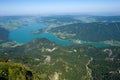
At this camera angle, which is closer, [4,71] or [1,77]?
[1,77]

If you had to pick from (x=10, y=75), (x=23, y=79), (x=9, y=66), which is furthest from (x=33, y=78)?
(x=9, y=66)

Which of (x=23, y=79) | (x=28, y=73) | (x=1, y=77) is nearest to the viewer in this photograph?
(x=1, y=77)

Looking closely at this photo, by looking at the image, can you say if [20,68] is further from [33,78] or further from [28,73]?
[33,78]

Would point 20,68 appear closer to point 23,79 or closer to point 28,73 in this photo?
point 28,73

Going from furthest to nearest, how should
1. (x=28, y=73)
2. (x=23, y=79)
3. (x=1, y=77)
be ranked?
1. (x=28, y=73)
2. (x=23, y=79)
3. (x=1, y=77)

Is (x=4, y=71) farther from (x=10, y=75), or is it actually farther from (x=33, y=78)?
(x=33, y=78)

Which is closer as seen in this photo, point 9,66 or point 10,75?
point 10,75

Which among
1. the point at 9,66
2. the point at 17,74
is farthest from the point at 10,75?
the point at 9,66
